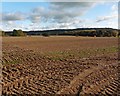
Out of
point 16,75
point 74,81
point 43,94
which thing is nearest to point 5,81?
point 16,75

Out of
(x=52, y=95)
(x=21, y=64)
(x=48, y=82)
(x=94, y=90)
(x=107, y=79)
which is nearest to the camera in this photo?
(x=52, y=95)

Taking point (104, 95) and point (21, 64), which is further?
point (21, 64)

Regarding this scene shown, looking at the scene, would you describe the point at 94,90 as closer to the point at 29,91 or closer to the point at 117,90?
the point at 117,90

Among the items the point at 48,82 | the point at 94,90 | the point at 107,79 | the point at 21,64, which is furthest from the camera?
the point at 21,64

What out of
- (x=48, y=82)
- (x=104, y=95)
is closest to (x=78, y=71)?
(x=48, y=82)

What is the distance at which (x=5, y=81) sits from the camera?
11.2m

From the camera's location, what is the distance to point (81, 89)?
1076 centimetres

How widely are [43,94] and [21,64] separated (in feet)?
15.5

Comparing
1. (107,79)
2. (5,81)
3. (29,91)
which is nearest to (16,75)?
(5,81)

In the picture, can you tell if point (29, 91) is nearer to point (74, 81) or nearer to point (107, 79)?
point (74, 81)

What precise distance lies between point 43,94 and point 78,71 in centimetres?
478

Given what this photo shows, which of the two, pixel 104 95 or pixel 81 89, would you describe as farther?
pixel 81 89

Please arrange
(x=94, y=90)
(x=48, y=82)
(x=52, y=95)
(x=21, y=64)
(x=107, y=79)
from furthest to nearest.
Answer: (x=21, y=64), (x=107, y=79), (x=48, y=82), (x=94, y=90), (x=52, y=95)

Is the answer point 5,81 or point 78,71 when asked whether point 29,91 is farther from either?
point 78,71
